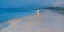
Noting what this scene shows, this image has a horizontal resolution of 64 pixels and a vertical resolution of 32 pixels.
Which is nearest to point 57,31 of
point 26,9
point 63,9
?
point 63,9

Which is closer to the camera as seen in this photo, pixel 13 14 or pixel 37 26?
pixel 37 26

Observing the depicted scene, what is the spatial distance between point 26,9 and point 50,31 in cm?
594

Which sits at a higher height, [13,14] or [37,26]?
[13,14]

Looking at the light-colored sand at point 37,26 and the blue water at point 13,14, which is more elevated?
the blue water at point 13,14

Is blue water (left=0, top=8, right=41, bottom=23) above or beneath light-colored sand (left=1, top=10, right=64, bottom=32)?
above

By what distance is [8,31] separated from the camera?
14.2 ft

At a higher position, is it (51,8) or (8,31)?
(51,8)

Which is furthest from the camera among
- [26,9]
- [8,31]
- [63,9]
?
[26,9]

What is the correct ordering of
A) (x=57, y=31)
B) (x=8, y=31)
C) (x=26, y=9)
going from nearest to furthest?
(x=57, y=31)
(x=8, y=31)
(x=26, y=9)

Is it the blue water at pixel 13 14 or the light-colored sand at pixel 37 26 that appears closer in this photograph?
the light-colored sand at pixel 37 26

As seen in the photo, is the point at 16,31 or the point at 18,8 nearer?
the point at 16,31

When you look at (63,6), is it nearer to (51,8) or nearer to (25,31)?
(51,8)

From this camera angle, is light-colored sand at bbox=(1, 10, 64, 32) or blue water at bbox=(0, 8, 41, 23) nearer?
light-colored sand at bbox=(1, 10, 64, 32)

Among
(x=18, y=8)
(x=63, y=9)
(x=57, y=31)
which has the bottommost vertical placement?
(x=57, y=31)
